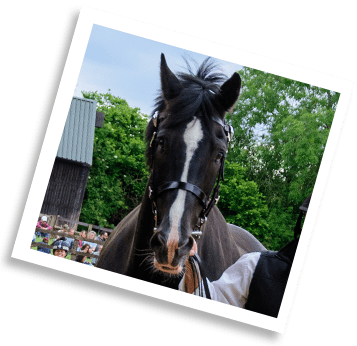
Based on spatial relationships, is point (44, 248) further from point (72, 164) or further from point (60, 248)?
point (72, 164)

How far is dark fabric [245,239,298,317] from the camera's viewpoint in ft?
10.0

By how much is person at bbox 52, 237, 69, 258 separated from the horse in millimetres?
431

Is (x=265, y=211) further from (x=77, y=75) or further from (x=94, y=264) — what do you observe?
(x=77, y=75)

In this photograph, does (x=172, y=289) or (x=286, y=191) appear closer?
(x=172, y=289)

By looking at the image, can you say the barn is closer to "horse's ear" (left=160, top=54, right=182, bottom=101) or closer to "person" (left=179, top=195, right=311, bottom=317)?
"horse's ear" (left=160, top=54, right=182, bottom=101)

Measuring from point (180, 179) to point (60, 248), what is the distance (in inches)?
63.9

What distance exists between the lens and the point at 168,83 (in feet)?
10.6

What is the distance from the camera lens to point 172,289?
3.35 metres

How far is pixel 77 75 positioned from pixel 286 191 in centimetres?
232

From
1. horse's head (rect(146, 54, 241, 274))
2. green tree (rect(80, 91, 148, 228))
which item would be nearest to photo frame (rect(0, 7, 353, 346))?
green tree (rect(80, 91, 148, 228))

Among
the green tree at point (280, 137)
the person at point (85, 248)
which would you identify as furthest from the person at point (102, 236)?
the green tree at point (280, 137)

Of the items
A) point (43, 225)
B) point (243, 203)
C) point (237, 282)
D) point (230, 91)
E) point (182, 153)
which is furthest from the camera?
point (243, 203)

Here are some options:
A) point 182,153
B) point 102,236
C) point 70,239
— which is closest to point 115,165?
point 102,236

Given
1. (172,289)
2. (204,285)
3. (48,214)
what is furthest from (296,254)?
(48,214)
